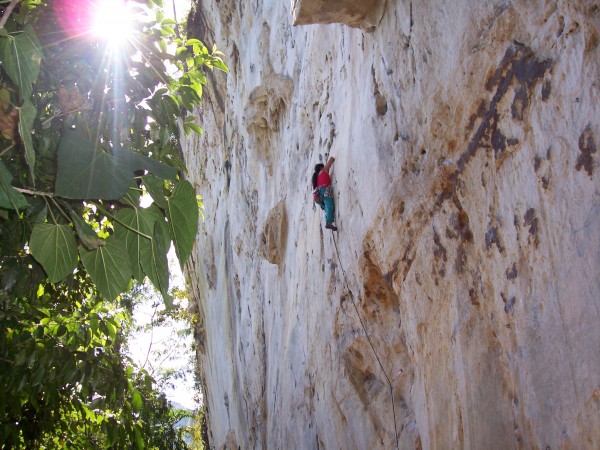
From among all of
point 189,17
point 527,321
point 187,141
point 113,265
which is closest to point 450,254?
point 527,321

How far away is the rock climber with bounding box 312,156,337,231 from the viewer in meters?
5.83

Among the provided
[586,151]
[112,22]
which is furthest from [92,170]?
[586,151]

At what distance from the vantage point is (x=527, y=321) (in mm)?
3283

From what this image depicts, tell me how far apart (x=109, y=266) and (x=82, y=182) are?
0.38m

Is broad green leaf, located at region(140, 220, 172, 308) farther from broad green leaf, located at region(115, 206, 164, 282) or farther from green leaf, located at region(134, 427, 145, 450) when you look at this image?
green leaf, located at region(134, 427, 145, 450)

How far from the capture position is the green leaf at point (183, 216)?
2525mm

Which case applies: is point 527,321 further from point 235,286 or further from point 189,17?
point 189,17

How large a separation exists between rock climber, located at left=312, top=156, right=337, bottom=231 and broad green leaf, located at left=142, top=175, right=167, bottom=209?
329 cm

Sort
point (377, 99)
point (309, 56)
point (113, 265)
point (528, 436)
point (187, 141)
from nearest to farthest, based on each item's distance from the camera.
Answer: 1. point (113, 265)
2. point (528, 436)
3. point (377, 99)
4. point (309, 56)
5. point (187, 141)

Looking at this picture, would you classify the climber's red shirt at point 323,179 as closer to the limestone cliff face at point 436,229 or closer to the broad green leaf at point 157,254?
the limestone cliff face at point 436,229

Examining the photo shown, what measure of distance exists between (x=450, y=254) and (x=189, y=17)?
33.8ft

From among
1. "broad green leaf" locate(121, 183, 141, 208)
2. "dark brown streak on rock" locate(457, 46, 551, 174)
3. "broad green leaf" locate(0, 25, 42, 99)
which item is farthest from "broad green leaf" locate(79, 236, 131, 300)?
"dark brown streak on rock" locate(457, 46, 551, 174)

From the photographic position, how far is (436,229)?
4242mm

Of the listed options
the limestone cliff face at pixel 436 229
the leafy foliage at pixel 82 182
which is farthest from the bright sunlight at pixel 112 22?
the limestone cliff face at pixel 436 229
